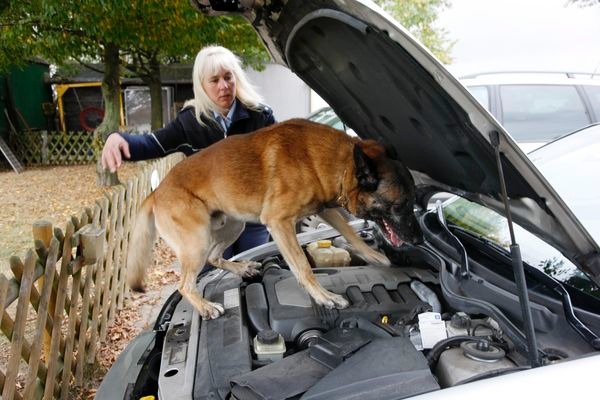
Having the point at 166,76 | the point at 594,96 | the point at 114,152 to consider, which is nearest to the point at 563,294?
the point at 114,152

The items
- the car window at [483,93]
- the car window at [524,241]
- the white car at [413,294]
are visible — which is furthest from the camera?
the car window at [483,93]

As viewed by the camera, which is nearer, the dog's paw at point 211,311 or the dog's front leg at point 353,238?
the dog's paw at point 211,311

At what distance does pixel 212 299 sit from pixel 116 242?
2.45 metres

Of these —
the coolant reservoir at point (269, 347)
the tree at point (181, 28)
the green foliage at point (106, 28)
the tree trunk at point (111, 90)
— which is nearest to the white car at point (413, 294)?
the coolant reservoir at point (269, 347)

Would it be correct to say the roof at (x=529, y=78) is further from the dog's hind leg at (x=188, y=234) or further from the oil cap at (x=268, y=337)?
the oil cap at (x=268, y=337)

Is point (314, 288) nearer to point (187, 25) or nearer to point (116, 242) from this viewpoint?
point (116, 242)

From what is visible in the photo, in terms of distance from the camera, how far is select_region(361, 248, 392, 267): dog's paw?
2610 millimetres

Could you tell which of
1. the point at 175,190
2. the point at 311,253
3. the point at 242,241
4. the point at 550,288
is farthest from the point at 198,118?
the point at 550,288

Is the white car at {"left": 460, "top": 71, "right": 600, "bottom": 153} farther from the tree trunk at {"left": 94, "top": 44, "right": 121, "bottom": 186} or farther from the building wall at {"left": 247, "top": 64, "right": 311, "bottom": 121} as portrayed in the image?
the building wall at {"left": 247, "top": 64, "right": 311, "bottom": 121}

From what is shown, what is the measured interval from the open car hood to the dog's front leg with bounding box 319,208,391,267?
48 centimetres

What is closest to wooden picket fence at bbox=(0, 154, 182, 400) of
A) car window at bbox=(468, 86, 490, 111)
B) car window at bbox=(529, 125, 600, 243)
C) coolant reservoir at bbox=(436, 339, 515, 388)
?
coolant reservoir at bbox=(436, 339, 515, 388)

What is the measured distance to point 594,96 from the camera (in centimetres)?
588

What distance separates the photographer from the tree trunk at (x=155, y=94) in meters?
13.7

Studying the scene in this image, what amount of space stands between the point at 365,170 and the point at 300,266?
0.60 meters
